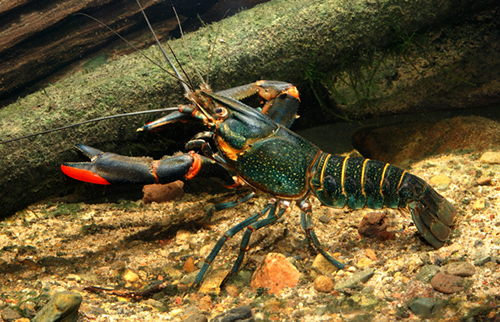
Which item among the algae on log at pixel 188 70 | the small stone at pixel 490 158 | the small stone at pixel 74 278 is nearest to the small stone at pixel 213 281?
the small stone at pixel 74 278

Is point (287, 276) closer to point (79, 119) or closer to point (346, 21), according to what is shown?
point (79, 119)

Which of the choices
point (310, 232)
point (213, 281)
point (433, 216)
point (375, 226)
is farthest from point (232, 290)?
point (433, 216)

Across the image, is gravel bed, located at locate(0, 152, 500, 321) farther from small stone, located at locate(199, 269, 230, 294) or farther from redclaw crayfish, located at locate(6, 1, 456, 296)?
redclaw crayfish, located at locate(6, 1, 456, 296)

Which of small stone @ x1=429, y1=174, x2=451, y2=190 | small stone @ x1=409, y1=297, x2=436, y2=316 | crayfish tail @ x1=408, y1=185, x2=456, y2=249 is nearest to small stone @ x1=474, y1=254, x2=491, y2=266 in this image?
crayfish tail @ x1=408, y1=185, x2=456, y2=249

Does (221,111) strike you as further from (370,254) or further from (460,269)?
(460,269)

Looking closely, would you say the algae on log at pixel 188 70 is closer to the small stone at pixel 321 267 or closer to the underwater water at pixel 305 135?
the underwater water at pixel 305 135
